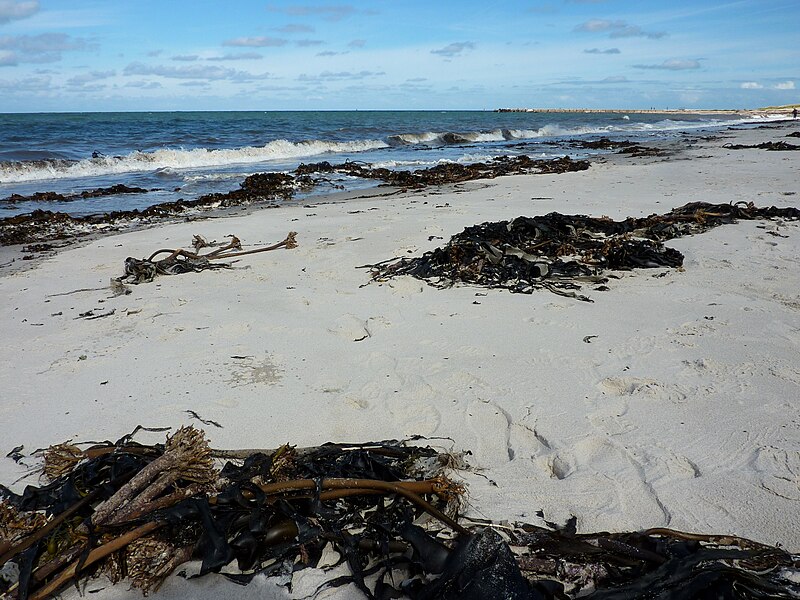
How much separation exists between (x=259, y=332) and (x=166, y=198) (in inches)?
334

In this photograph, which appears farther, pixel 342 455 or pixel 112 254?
pixel 112 254

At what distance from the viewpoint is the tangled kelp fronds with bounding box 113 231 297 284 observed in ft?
15.9

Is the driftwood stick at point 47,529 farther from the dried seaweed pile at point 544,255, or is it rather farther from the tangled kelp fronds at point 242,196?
the tangled kelp fronds at point 242,196

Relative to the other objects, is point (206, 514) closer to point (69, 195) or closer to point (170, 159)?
point (69, 195)

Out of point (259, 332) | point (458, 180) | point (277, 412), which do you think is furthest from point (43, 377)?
point (458, 180)

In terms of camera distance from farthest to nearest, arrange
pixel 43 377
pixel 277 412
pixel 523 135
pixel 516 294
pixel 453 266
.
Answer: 1. pixel 523 135
2. pixel 453 266
3. pixel 516 294
4. pixel 43 377
5. pixel 277 412

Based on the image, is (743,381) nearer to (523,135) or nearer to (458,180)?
(458,180)

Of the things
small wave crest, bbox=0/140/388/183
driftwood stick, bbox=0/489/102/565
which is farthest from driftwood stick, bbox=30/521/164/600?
small wave crest, bbox=0/140/388/183

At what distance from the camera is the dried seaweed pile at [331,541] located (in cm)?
150

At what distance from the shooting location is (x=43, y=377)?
304 centimetres

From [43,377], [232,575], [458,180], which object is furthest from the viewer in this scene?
[458,180]

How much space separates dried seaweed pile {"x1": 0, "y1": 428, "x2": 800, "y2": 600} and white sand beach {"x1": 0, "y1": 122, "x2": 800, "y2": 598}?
12 cm

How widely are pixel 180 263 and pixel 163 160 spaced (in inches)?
604

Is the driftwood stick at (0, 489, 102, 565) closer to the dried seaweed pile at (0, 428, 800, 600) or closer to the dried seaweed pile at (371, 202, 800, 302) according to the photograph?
the dried seaweed pile at (0, 428, 800, 600)
